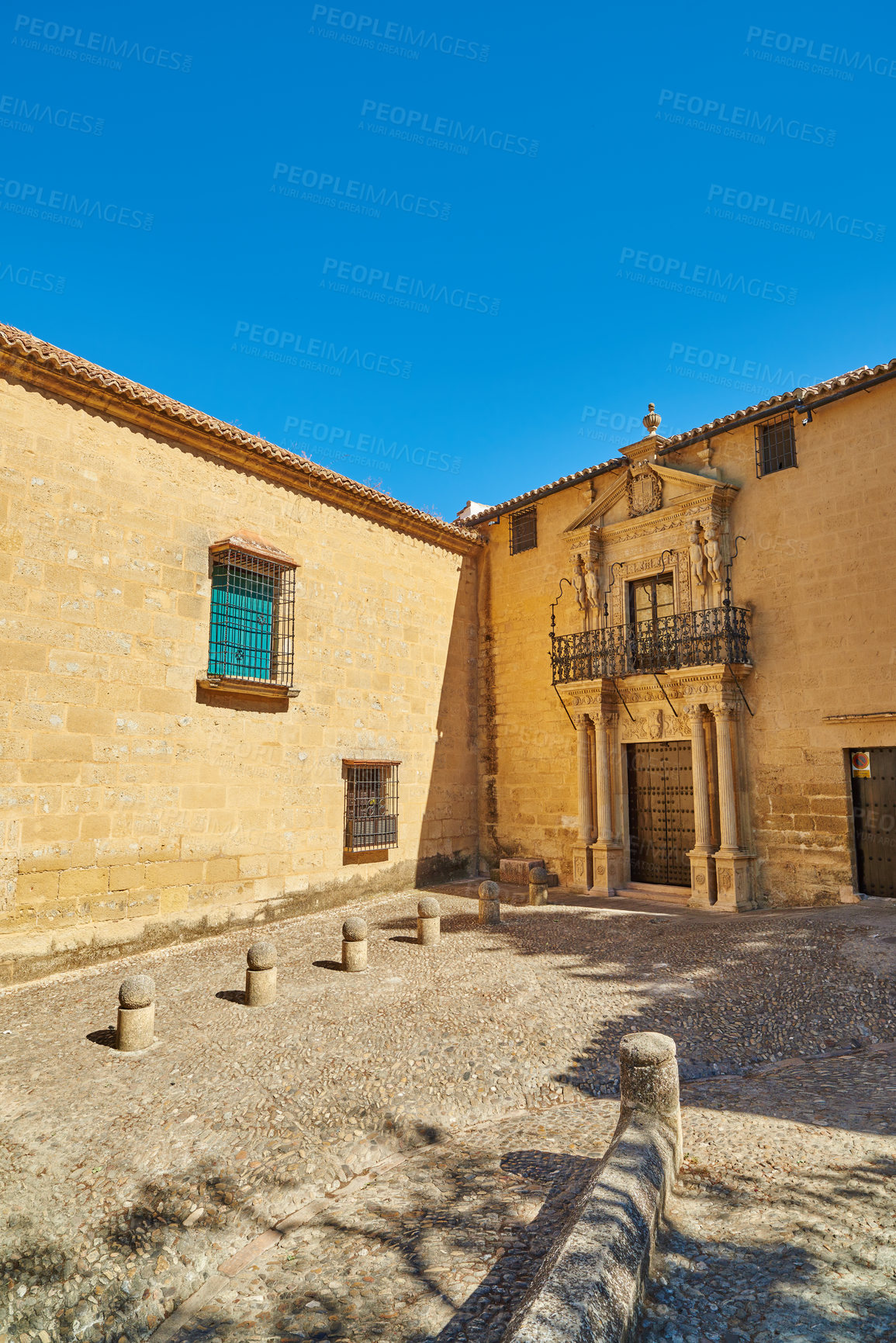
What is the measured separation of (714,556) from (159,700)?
26.7 feet

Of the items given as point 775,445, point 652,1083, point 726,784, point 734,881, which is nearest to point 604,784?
point 726,784

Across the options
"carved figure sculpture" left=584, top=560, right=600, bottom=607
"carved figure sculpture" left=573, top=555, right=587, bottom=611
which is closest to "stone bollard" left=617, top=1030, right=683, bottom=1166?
"carved figure sculpture" left=584, top=560, right=600, bottom=607

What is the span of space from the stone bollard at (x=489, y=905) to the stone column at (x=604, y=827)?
288 centimetres

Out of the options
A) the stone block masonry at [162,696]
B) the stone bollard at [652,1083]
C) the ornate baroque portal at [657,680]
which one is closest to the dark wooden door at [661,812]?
the ornate baroque portal at [657,680]

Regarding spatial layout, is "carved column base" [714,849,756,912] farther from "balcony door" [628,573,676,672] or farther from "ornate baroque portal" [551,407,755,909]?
"balcony door" [628,573,676,672]

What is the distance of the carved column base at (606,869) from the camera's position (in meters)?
11.7

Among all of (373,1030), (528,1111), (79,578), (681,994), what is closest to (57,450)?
(79,578)

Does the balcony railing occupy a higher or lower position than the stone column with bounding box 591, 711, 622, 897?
higher

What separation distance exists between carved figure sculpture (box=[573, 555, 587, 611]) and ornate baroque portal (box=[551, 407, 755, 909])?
0.02 m

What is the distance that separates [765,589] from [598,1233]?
9550 mm

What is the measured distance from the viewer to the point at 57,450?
8.04 metres

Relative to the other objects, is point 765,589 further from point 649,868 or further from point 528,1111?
point 528,1111

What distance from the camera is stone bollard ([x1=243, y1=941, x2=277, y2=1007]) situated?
6383mm

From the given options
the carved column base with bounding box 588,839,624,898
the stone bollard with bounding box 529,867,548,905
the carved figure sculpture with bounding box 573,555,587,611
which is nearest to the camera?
the stone bollard with bounding box 529,867,548,905
